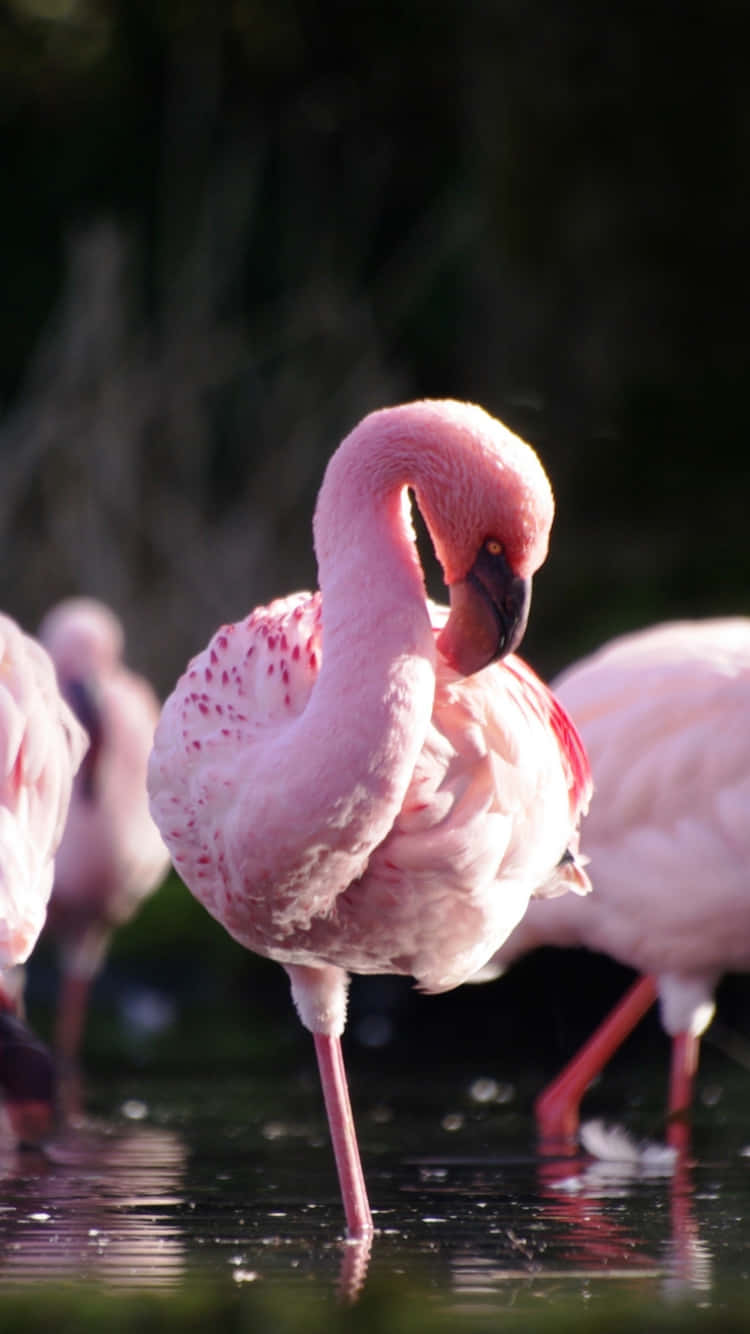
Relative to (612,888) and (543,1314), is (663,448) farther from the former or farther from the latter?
(543,1314)

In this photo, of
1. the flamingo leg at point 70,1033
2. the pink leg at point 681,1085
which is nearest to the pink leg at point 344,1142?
the pink leg at point 681,1085

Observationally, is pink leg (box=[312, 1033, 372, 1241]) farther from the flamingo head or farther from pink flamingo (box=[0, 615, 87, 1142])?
the flamingo head

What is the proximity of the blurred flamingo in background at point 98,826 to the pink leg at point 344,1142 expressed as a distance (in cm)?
375

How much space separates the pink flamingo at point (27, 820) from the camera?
3947mm

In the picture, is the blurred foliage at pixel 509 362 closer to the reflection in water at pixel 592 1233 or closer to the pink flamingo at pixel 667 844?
the pink flamingo at pixel 667 844

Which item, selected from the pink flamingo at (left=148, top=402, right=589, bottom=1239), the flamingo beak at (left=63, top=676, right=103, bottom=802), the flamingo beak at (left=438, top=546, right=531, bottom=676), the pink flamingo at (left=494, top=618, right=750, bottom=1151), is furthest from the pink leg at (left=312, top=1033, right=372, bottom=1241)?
the flamingo beak at (left=63, top=676, right=103, bottom=802)

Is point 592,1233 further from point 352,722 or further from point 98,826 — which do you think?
point 98,826

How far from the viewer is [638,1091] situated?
6094 mm

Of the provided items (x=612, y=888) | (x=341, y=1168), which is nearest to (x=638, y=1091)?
(x=612, y=888)

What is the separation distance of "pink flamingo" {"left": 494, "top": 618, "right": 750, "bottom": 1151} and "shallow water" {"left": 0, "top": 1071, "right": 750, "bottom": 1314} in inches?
11.0

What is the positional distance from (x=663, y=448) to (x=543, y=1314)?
9.86 meters

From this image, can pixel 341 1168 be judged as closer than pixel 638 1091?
Yes

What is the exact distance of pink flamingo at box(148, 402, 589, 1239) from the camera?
317cm

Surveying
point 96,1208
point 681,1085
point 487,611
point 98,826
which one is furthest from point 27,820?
point 98,826
